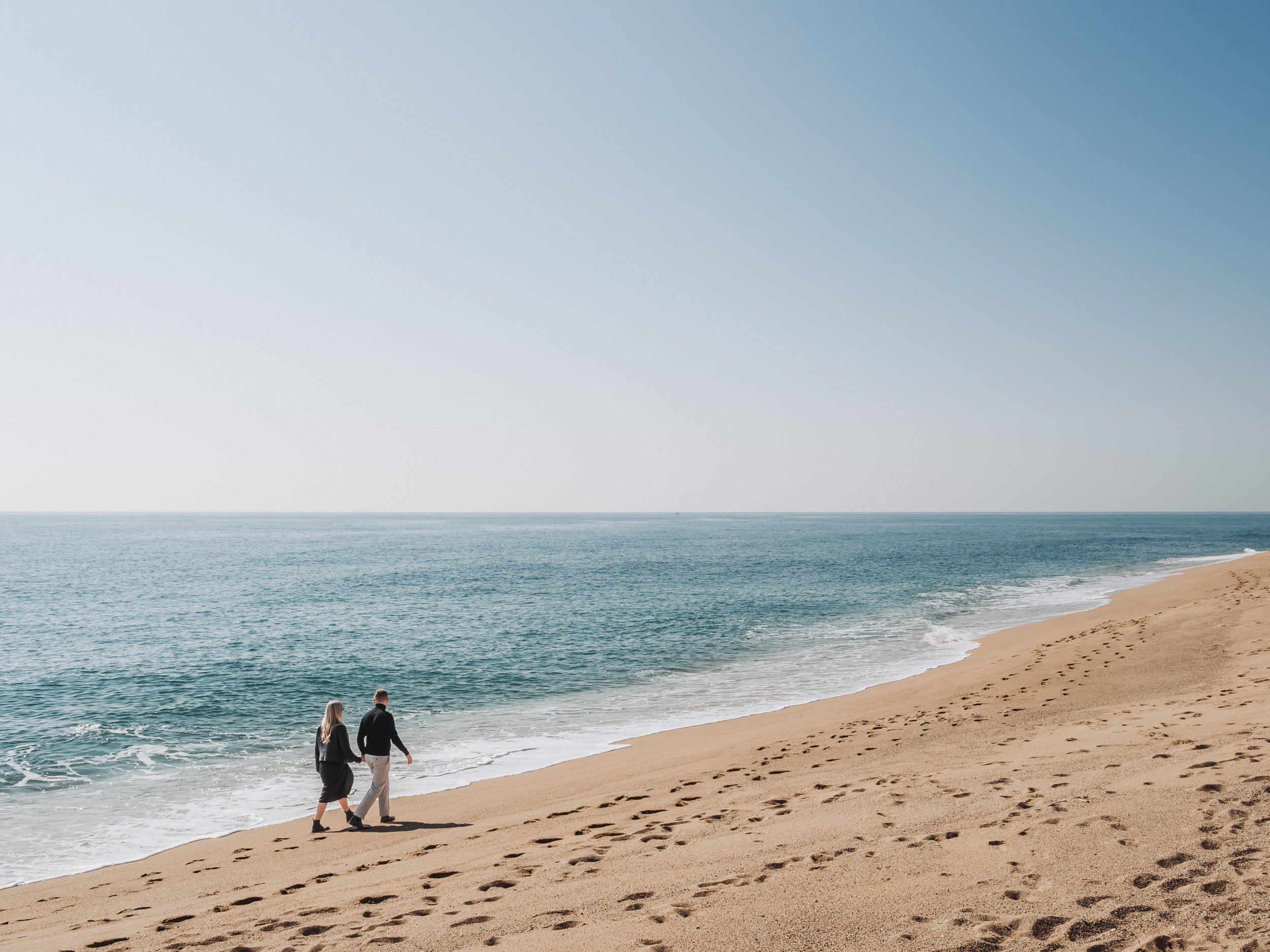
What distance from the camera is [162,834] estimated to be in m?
12.6

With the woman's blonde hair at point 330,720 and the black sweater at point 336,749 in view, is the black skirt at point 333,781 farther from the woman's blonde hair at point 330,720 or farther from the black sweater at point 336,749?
the woman's blonde hair at point 330,720

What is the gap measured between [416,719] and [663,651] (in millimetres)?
12432

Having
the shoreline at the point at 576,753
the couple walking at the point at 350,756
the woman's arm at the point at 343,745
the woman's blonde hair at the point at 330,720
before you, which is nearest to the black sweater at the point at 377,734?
the couple walking at the point at 350,756

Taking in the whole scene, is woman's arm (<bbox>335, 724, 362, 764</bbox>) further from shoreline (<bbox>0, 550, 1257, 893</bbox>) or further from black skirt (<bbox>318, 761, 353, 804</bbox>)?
shoreline (<bbox>0, 550, 1257, 893</bbox>)

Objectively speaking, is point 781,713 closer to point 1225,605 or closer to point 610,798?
point 610,798

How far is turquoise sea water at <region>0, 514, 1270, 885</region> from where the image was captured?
50.4 ft

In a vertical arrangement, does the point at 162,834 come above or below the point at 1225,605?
below

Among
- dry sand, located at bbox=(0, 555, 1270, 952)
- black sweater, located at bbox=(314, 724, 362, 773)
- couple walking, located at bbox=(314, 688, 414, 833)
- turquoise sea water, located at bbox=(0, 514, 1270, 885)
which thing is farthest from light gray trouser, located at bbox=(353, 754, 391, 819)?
turquoise sea water, located at bbox=(0, 514, 1270, 885)

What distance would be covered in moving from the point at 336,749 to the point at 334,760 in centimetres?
19

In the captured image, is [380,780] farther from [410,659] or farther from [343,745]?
[410,659]

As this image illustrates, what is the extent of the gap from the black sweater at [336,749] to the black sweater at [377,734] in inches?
8.9

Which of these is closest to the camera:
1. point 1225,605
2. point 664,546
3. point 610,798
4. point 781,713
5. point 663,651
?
point 610,798

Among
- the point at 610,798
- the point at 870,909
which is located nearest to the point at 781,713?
the point at 610,798

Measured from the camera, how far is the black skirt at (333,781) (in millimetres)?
11805
